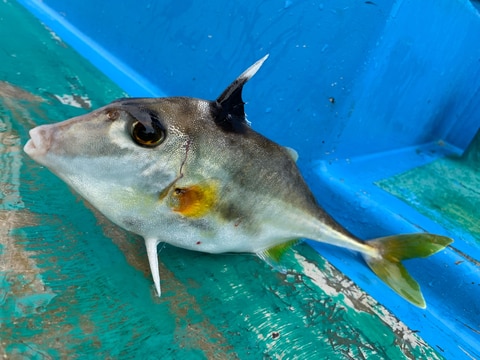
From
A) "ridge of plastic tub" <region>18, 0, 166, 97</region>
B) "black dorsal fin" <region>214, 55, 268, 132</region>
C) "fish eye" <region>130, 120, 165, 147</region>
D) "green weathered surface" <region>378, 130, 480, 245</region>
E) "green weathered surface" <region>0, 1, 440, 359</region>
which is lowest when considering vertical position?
"green weathered surface" <region>0, 1, 440, 359</region>

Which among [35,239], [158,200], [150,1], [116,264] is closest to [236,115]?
[158,200]

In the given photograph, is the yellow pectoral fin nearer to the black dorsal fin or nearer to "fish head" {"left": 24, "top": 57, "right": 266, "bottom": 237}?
"fish head" {"left": 24, "top": 57, "right": 266, "bottom": 237}

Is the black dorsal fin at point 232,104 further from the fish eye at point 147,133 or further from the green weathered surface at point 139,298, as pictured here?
the green weathered surface at point 139,298

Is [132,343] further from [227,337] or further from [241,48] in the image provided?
[241,48]

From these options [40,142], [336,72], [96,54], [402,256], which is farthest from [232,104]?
[96,54]

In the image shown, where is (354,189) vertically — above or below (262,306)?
above

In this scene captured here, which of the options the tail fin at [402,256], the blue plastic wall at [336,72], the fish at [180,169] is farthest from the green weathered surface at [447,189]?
the fish at [180,169]

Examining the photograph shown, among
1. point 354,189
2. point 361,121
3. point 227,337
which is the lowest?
point 227,337

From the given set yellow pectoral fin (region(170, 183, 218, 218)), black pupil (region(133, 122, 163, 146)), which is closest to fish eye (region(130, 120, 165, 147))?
black pupil (region(133, 122, 163, 146))
